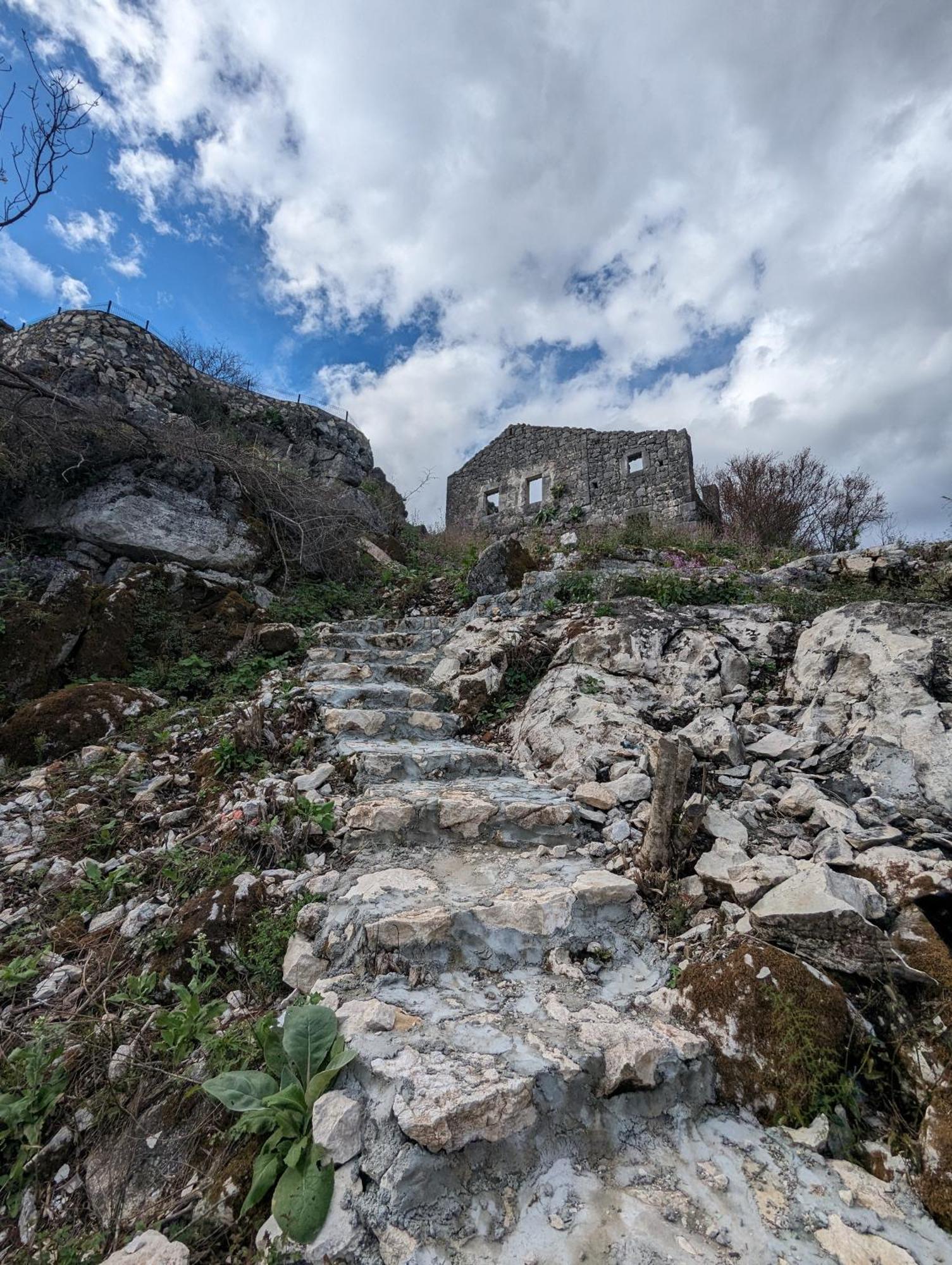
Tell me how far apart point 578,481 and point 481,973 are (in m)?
14.8

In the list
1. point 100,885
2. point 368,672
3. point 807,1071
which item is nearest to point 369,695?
point 368,672

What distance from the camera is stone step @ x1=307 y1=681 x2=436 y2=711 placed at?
4.56 meters

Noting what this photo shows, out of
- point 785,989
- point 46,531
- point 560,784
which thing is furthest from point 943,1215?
point 46,531

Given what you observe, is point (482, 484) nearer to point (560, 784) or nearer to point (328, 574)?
point (328, 574)

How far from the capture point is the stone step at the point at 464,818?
295cm

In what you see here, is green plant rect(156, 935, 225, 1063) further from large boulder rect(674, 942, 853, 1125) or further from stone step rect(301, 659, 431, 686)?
stone step rect(301, 659, 431, 686)

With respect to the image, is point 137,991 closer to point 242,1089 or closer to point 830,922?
point 242,1089

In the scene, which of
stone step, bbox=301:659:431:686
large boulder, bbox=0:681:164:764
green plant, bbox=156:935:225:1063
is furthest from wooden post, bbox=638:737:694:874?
large boulder, bbox=0:681:164:764

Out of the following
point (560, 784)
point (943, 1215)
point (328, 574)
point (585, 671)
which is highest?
point (328, 574)

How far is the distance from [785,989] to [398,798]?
6.80 feet

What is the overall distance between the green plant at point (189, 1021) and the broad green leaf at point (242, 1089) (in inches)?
11.4

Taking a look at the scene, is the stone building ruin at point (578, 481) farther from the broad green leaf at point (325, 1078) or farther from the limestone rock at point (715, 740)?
the broad green leaf at point (325, 1078)

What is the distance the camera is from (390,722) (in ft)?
14.5

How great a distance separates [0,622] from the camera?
4.68 m
